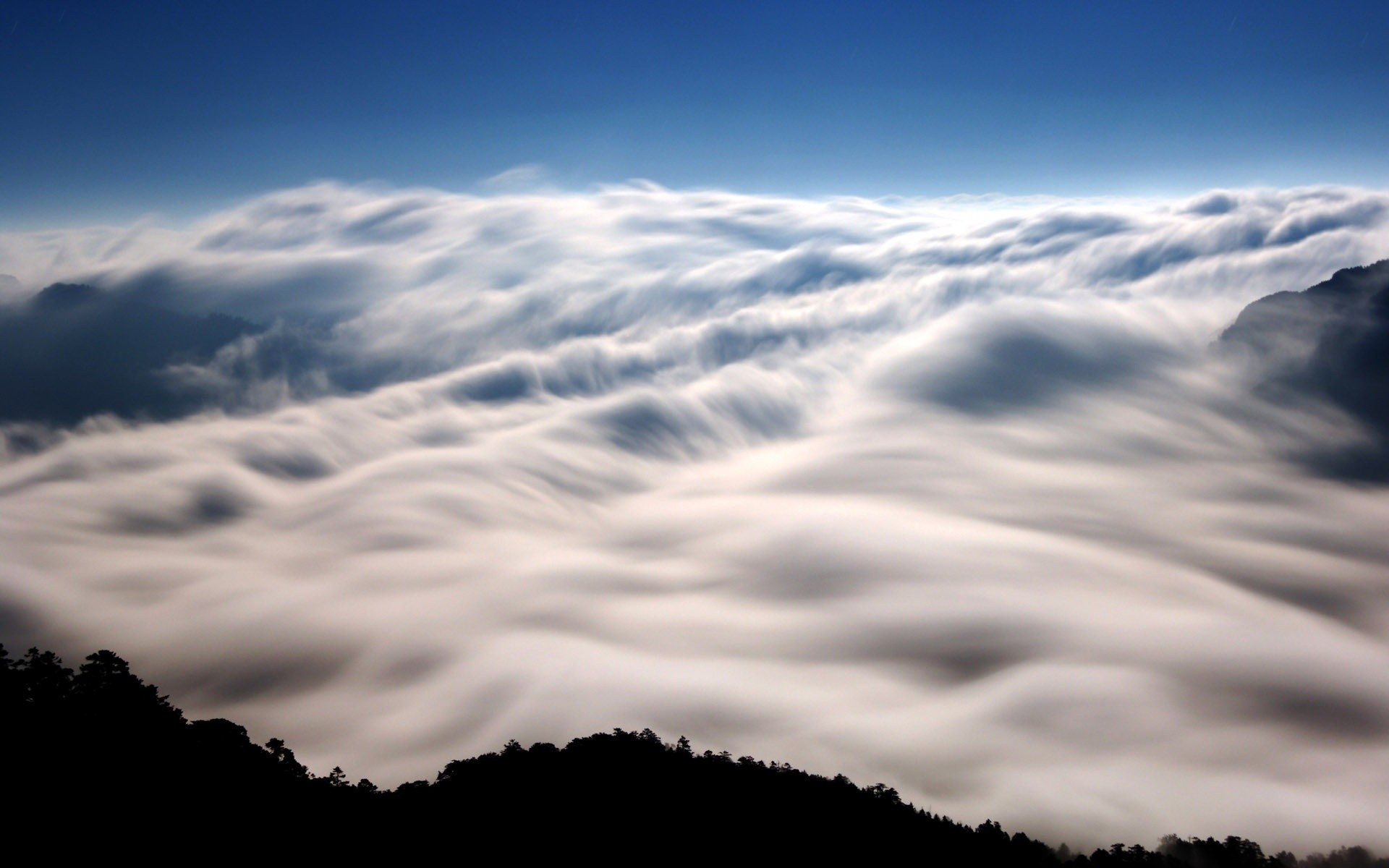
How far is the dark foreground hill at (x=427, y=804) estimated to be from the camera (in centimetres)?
4031

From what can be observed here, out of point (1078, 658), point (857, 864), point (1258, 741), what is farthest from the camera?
point (1078, 658)

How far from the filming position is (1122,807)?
323 feet

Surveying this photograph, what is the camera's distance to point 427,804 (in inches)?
2089

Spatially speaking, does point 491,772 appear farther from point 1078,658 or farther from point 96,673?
point 1078,658

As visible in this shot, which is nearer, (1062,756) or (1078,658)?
(1062,756)

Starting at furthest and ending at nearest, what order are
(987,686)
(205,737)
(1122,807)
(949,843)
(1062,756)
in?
(987,686)
(1062,756)
(1122,807)
(949,843)
(205,737)

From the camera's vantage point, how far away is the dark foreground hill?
40.3 meters

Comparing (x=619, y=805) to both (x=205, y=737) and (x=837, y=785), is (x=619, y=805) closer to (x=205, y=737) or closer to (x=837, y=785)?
(x=837, y=785)

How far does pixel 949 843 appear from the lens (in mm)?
57906

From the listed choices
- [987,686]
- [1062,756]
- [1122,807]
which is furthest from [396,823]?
[987,686]

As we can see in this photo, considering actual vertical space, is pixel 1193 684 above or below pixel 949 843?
above

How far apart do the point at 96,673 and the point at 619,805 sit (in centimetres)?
4086

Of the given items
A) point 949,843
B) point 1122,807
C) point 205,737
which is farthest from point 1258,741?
point 205,737

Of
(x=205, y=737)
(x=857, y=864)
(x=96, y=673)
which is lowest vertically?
(x=857, y=864)
